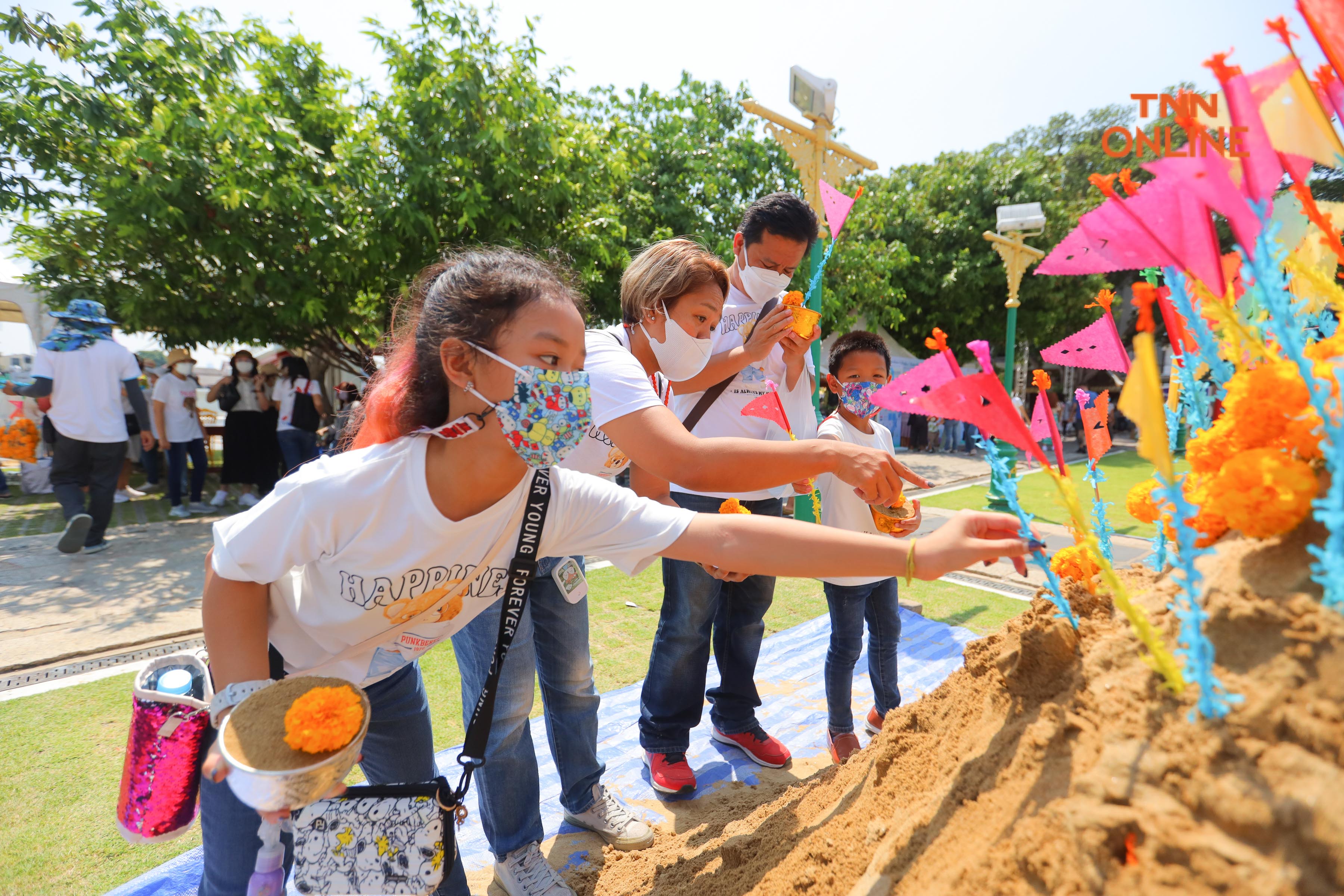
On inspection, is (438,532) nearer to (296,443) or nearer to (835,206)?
(835,206)

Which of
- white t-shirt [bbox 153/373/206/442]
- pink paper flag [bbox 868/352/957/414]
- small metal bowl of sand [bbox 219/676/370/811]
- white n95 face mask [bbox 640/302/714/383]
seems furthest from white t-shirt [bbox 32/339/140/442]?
pink paper flag [bbox 868/352/957/414]

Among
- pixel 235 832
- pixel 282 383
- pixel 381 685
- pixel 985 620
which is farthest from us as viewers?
pixel 282 383

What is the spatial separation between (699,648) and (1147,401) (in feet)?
6.84

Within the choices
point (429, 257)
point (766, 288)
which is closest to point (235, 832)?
point (766, 288)

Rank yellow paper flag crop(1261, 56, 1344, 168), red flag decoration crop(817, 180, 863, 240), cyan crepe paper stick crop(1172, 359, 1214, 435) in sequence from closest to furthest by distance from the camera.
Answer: yellow paper flag crop(1261, 56, 1344, 168) < cyan crepe paper stick crop(1172, 359, 1214, 435) < red flag decoration crop(817, 180, 863, 240)

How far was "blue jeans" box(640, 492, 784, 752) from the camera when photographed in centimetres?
262

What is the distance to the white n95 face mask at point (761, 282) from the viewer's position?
9.20ft

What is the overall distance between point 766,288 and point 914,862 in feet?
7.00

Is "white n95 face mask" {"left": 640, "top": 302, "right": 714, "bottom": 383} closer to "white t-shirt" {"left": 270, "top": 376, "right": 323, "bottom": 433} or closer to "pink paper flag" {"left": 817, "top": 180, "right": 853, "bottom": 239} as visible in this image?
"pink paper flag" {"left": 817, "top": 180, "right": 853, "bottom": 239}

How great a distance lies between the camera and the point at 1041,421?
4.66ft

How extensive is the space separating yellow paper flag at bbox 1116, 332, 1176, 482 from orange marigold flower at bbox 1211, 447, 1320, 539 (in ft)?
0.73

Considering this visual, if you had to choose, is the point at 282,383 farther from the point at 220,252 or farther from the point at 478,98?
the point at 478,98

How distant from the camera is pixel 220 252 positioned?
7012 mm

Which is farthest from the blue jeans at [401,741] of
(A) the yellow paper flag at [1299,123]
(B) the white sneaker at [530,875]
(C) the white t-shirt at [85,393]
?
(C) the white t-shirt at [85,393]
